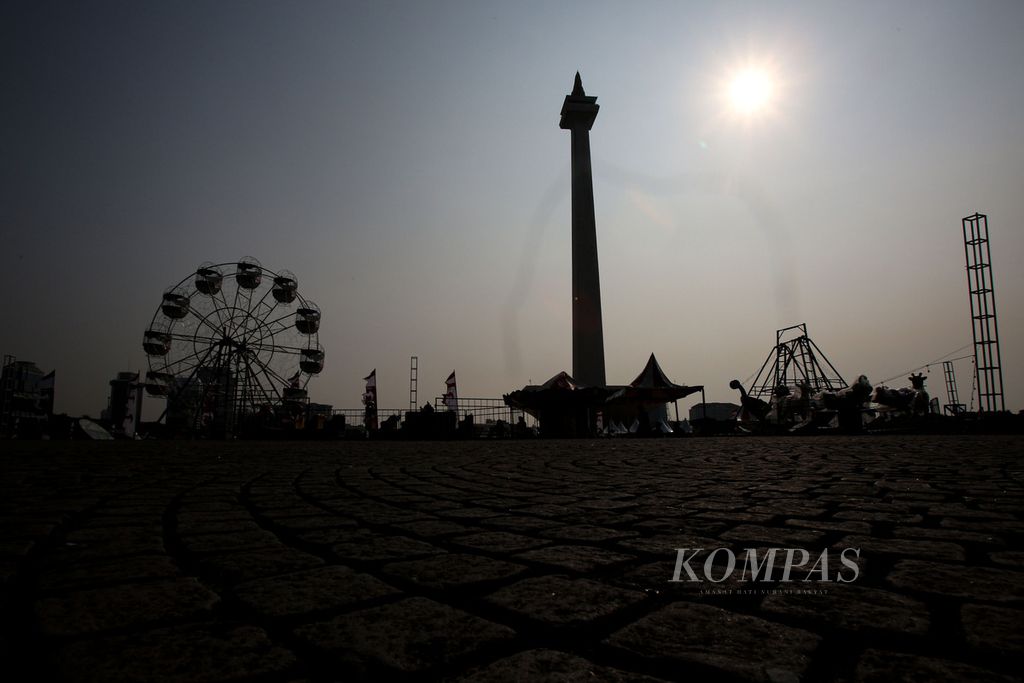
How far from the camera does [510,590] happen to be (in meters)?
1.68

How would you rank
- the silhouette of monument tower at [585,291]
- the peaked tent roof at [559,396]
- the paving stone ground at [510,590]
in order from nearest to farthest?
1. the paving stone ground at [510,590]
2. the peaked tent roof at [559,396]
3. the silhouette of monument tower at [585,291]

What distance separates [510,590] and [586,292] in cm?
3718

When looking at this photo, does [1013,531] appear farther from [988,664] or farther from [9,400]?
[9,400]

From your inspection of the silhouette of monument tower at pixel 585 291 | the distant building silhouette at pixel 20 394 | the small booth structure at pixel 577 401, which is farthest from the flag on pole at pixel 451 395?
the distant building silhouette at pixel 20 394

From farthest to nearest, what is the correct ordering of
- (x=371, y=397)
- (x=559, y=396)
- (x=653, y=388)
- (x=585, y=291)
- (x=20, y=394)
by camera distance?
(x=20, y=394), (x=585, y=291), (x=653, y=388), (x=371, y=397), (x=559, y=396)

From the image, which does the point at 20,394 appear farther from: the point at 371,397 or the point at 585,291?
the point at 585,291

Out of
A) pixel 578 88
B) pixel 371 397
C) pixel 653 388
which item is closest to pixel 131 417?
pixel 371 397

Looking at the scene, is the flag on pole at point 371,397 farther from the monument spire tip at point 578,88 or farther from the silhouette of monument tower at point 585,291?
the monument spire tip at point 578,88

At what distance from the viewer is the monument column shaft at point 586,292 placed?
125ft

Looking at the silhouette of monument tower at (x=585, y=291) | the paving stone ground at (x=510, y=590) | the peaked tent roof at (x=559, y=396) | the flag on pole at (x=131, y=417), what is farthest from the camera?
the silhouette of monument tower at (x=585, y=291)

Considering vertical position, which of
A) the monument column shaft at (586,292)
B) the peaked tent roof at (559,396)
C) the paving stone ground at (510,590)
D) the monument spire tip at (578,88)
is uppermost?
the monument spire tip at (578,88)

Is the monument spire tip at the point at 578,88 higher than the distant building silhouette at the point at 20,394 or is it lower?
higher

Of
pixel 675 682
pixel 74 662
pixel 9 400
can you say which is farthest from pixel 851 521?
pixel 9 400

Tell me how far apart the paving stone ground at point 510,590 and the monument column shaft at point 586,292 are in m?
34.5
